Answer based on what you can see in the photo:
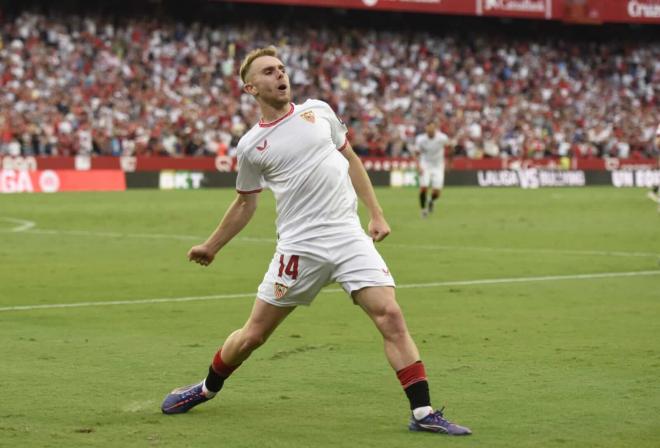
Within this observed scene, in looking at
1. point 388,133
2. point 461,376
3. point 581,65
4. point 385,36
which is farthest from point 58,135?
point 461,376

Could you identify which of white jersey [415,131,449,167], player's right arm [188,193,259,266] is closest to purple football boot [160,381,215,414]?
player's right arm [188,193,259,266]

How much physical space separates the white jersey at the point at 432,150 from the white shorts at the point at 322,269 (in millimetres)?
25232

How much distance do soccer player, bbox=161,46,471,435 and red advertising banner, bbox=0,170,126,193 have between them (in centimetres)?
3431

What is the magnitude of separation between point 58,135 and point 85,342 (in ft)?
111

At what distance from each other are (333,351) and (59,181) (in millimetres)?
33007

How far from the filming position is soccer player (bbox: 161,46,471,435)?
22.7ft

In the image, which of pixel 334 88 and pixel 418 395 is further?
pixel 334 88

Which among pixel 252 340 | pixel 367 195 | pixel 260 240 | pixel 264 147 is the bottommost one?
pixel 260 240

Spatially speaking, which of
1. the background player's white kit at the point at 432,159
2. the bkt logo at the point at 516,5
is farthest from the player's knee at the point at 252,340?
the bkt logo at the point at 516,5

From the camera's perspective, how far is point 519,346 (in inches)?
404

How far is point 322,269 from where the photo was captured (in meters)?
7.11

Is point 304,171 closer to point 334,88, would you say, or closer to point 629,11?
point 334,88

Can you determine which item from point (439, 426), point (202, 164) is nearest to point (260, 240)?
point (439, 426)

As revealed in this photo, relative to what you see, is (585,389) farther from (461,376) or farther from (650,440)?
(650,440)
